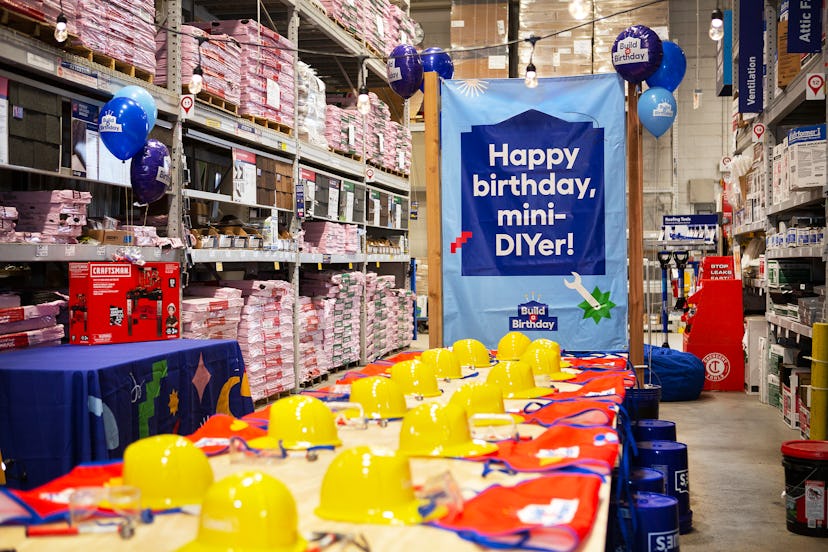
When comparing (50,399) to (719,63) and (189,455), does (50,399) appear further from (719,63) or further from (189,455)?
(719,63)

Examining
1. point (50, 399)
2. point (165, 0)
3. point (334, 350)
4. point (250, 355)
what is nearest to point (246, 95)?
point (165, 0)

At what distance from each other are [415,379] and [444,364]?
415 millimetres

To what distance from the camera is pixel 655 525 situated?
3.12m

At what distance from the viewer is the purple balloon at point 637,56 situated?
464 centimetres

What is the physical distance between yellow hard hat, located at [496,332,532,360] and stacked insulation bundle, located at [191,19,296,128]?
500cm

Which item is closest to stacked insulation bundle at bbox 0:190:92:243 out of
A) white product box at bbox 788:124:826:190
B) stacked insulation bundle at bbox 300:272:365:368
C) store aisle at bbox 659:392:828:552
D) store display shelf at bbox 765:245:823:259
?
store aisle at bbox 659:392:828:552

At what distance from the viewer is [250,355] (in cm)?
802

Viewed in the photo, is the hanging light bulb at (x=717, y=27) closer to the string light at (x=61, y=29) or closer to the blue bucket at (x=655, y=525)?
the blue bucket at (x=655, y=525)

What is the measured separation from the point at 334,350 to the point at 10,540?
29.8ft

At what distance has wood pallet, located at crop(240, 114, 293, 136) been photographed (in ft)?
27.1

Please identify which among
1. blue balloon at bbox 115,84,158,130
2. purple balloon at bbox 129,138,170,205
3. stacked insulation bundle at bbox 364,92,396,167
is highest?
stacked insulation bundle at bbox 364,92,396,167

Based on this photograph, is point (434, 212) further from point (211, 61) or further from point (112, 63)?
point (211, 61)

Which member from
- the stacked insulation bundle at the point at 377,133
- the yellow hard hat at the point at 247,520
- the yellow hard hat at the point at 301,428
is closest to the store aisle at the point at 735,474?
the yellow hard hat at the point at 301,428

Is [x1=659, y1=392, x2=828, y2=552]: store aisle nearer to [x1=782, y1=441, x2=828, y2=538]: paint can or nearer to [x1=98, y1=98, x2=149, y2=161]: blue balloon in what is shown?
[x1=782, y1=441, x2=828, y2=538]: paint can
